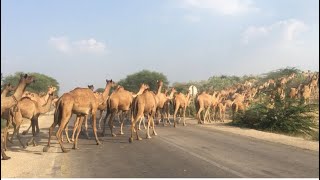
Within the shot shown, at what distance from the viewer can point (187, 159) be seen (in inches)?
466

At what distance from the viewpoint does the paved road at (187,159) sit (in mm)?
9916

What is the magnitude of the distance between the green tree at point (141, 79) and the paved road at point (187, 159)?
192ft

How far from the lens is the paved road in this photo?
9.92 metres

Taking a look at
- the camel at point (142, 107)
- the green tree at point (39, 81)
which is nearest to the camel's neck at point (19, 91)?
the camel at point (142, 107)

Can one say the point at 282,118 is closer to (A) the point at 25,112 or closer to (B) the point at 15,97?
(A) the point at 25,112

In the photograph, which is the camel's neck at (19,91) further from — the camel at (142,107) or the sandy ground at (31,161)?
the camel at (142,107)

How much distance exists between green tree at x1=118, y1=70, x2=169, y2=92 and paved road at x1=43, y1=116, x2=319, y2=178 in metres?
58.6

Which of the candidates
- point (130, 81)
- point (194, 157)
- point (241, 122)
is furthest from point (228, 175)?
point (130, 81)

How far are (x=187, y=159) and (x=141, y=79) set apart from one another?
64.8 meters

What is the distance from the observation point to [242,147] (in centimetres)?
1462

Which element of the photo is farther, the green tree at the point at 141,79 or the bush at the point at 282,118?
the green tree at the point at 141,79

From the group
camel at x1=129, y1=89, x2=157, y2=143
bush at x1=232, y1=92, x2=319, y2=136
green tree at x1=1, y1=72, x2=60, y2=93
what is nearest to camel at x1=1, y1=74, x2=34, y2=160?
camel at x1=129, y1=89, x2=157, y2=143

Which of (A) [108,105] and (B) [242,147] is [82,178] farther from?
(A) [108,105]

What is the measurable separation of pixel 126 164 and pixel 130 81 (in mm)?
66886
